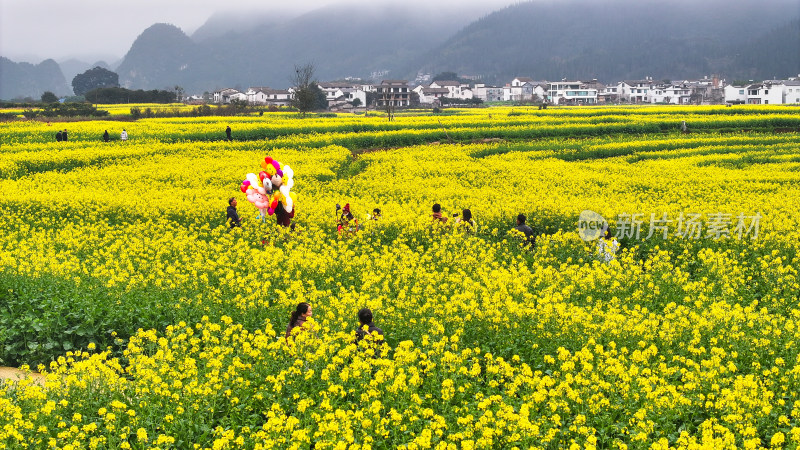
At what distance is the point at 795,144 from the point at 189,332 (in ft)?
137

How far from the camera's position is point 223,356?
9.15 metres

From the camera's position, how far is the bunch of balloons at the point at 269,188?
58.9ft

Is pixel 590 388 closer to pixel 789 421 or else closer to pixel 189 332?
pixel 789 421

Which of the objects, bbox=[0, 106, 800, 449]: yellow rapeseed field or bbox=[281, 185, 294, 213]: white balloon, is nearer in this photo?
bbox=[0, 106, 800, 449]: yellow rapeseed field

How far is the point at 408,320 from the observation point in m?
11.2

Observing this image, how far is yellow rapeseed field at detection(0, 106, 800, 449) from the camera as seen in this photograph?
25.3ft

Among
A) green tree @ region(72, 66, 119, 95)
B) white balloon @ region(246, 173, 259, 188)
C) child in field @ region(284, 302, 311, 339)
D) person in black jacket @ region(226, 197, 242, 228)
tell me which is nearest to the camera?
child in field @ region(284, 302, 311, 339)

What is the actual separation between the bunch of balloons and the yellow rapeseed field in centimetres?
90

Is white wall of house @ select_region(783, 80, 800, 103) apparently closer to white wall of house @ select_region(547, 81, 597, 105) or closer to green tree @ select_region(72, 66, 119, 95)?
white wall of house @ select_region(547, 81, 597, 105)

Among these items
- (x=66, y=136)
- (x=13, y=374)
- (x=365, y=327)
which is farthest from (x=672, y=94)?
(x=13, y=374)

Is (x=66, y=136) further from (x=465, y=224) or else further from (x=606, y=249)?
(x=606, y=249)

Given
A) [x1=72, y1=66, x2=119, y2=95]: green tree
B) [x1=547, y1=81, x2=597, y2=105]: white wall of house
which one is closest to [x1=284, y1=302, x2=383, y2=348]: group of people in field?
[x1=547, y1=81, x2=597, y2=105]: white wall of house

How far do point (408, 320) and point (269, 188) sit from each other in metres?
8.46

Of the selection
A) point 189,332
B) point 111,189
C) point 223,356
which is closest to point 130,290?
point 189,332
